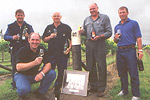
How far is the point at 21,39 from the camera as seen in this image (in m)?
4.66

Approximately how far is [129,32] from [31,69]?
2924mm

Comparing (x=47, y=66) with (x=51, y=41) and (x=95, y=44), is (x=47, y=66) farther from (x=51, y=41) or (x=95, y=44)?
(x=95, y=44)

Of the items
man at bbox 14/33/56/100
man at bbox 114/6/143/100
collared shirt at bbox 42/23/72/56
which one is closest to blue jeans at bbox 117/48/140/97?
man at bbox 114/6/143/100

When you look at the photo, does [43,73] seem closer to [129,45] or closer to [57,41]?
[57,41]

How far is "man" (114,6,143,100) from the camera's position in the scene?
3623mm

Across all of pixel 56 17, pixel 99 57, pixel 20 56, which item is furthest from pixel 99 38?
pixel 20 56

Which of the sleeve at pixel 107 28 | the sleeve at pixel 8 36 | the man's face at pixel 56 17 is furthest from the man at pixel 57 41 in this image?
the sleeve at pixel 107 28

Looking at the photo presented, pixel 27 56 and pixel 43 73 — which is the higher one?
pixel 27 56

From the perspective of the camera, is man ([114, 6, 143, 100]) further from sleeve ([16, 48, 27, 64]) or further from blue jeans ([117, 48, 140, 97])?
sleeve ([16, 48, 27, 64])

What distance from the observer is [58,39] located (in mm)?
4430

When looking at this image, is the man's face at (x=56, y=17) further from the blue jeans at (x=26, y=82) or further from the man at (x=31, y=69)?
the blue jeans at (x=26, y=82)

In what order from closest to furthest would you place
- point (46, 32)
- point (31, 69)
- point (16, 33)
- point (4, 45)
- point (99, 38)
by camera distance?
1. point (31, 69)
2. point (99, 38)
3. point (46, 32)
4. point (16, 33)
5. point (4, 45)

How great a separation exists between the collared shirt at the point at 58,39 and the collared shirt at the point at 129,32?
1.83 m

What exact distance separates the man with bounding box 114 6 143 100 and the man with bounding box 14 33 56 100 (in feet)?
6.92
